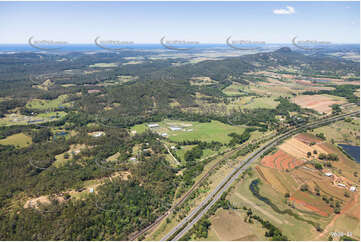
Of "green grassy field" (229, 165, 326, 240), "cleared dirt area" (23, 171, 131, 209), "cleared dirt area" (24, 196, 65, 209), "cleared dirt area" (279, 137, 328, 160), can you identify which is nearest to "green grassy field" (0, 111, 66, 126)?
"cleared dirt area" (23, 171, 131, 209)

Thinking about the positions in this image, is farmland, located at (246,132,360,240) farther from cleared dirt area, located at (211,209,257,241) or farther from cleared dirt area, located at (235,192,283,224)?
cleared dirt area, located at (211,209,257,241)

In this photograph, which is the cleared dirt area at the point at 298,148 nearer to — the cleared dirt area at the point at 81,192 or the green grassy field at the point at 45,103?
the cleared dirt area at the point at 81,192

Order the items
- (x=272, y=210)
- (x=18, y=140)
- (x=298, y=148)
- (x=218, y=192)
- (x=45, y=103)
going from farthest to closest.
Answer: (x=45, y=103) < (x=18, y=140) < (x=298, y=148) < (x=218, y=192) < (x=272, y=210)

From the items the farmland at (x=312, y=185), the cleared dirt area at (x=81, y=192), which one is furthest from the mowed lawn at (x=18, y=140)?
the farmland at (x=312, y=185)

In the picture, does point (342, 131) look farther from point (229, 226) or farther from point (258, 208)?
point (229, 226)

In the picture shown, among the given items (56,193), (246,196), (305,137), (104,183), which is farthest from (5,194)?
(305,137)

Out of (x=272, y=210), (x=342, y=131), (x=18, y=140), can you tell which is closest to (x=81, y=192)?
(x=272, y=210)

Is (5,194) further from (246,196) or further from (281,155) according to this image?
(281,155)
